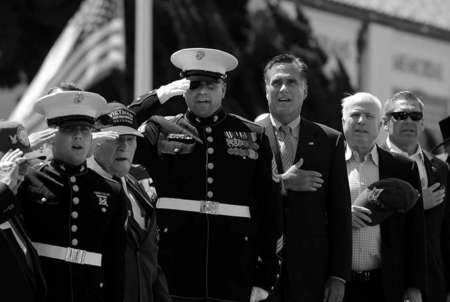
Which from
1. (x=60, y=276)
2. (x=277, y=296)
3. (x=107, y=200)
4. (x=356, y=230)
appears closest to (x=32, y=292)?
(x=60, y=276)

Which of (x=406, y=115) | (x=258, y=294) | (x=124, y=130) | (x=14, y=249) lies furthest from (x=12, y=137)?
(x=406, y=115)

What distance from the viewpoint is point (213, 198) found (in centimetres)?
572

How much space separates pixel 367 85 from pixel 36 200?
1258 centimetres

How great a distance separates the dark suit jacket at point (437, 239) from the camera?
723cm

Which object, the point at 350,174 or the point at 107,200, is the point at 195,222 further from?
the point at 350,174

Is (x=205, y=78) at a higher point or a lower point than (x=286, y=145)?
higher

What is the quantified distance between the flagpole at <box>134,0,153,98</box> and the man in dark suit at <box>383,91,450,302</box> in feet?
18.7

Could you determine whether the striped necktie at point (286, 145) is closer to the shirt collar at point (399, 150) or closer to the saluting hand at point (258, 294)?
the saluting hand at point (258, 294)

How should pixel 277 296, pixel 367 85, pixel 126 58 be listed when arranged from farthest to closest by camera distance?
pixel 367 85
pixel 126 58
pixel 277 296

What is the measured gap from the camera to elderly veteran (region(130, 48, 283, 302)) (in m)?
5.70

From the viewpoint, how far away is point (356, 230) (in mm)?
6727

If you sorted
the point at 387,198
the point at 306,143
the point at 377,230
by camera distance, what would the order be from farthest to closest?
the point at 377,230, the point at 387,198, the point at 306,143

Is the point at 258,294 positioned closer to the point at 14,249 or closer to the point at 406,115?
the point at 14,249

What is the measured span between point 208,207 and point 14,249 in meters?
1.16
